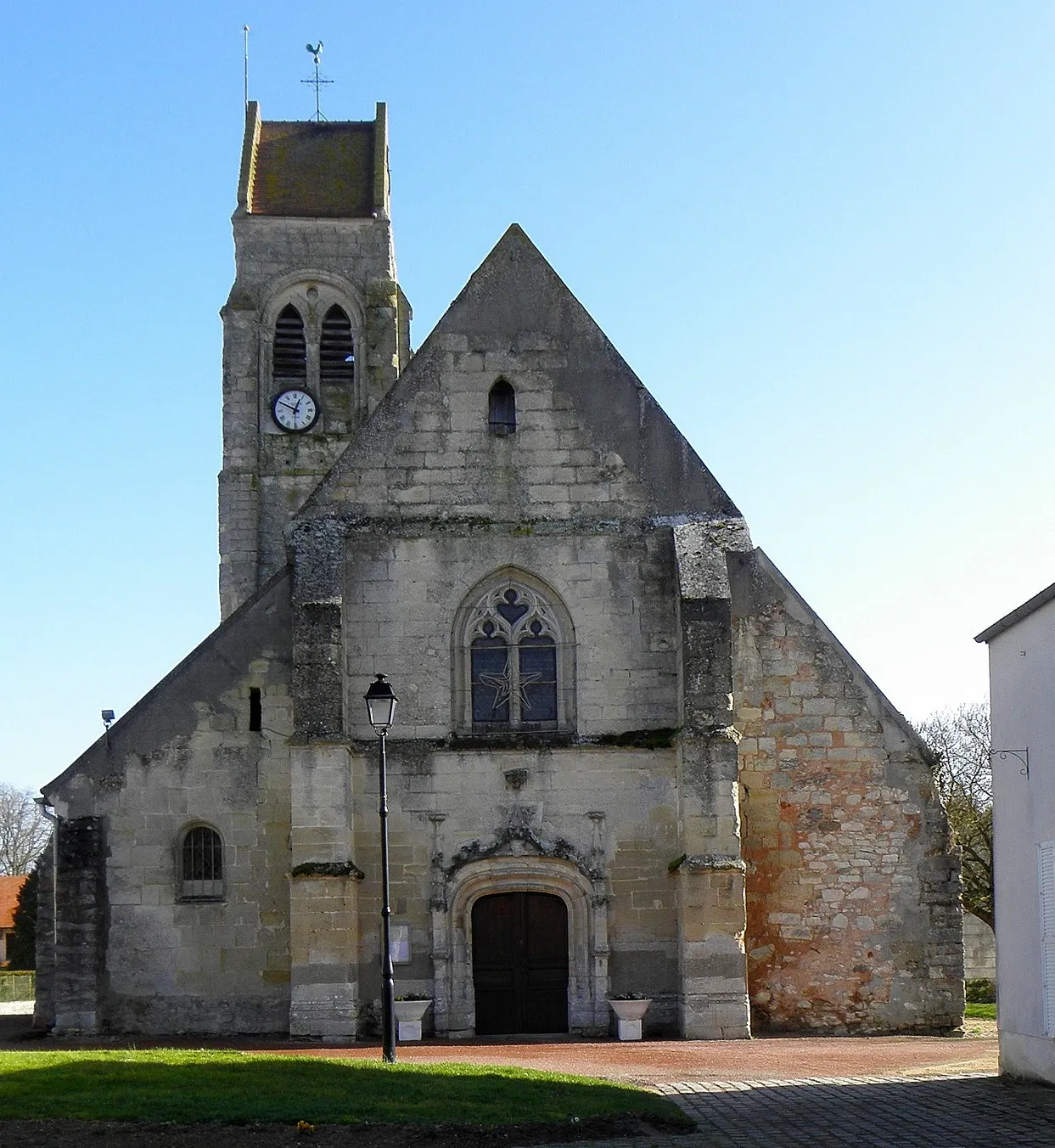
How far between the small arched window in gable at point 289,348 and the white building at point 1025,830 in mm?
23334

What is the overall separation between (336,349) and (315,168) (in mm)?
5109

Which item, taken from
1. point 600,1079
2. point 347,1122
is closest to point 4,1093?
point 347,1122

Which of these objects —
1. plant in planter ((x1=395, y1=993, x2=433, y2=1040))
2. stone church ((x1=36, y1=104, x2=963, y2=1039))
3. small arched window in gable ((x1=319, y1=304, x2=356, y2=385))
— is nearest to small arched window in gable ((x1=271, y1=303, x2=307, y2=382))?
small arched window in gable ((x1=319, y1=304, x2=356, y2=385))

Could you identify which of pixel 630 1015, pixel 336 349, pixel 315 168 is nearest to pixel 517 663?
pixel 630 1015

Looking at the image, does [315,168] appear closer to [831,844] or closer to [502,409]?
[502,409]

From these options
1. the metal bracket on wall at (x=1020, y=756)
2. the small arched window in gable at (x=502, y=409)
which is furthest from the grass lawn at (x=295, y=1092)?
the small arched window in gable at (x=502, y=409)

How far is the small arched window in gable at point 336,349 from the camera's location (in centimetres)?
3688

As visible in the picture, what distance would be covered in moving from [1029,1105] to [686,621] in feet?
28.7

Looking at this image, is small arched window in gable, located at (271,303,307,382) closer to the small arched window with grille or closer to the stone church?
the stone church

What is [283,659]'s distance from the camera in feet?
72.9

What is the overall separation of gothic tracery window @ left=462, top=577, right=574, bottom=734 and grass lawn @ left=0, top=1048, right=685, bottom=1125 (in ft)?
22.2

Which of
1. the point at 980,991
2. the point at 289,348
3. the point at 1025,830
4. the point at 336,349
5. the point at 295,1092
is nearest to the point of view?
the point at 295,1092

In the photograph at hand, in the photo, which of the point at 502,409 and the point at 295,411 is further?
A: the point at 295,411

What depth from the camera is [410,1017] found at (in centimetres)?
2009
